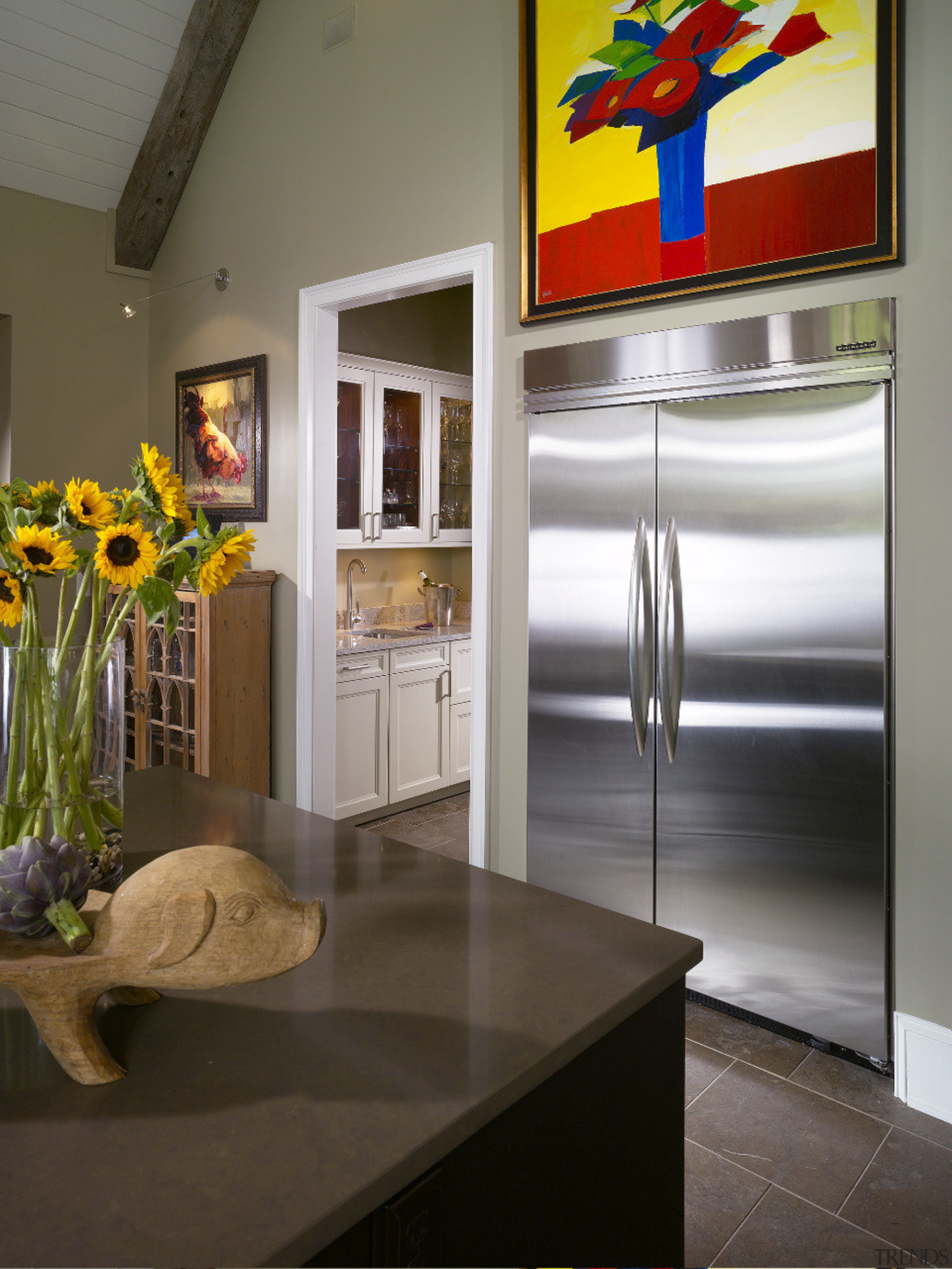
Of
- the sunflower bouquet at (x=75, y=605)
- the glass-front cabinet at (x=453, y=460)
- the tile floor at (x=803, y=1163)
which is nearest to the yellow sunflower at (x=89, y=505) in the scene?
the sunflower bouquet at (x=75, y=605)

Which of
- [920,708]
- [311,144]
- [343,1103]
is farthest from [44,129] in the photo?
[343,1103]

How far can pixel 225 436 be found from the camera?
436 centimetres

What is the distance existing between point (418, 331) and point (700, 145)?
3.07m

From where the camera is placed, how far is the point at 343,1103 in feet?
2.75

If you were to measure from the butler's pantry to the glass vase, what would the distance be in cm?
317

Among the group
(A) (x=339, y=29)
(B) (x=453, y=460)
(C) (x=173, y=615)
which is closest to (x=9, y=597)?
(C) (x=173, y=615)

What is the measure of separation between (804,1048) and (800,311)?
2.03 m

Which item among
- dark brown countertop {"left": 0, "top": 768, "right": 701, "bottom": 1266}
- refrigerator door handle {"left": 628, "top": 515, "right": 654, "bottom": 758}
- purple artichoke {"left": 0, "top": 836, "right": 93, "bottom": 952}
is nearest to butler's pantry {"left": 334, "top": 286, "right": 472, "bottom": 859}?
refrigerator door handle {"left": 628, "top": 515, "right": 654, "bottom": 758}

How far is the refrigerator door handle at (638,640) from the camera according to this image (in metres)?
2.83

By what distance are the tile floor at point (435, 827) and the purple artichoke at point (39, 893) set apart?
10.8ft

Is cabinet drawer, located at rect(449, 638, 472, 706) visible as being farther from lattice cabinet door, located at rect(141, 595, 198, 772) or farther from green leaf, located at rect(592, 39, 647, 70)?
green leaf, located at rect(592, 39, 647, 70)

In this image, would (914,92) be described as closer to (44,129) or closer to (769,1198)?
(769,1198)

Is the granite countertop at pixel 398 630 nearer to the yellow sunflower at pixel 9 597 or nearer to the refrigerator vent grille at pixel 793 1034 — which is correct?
the refrigerator vent grille at pixel 793 1034

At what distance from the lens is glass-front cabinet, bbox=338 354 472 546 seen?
192 inches
